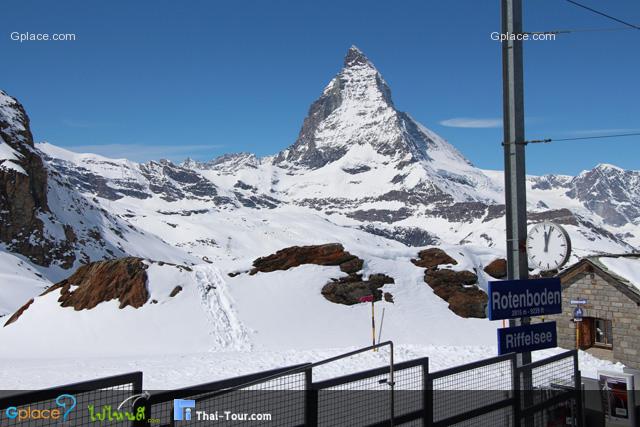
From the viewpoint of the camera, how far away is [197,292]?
30.2 meters

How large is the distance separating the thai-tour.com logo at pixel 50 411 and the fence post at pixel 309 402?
101 inches

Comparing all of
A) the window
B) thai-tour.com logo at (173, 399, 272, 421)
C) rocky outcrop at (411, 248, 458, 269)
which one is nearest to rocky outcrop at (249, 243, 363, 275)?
rocky outcrop at (411, 248, 458, 269)

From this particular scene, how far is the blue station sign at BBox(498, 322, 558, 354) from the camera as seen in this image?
8547 mm

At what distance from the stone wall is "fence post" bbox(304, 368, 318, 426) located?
1976 centimetres

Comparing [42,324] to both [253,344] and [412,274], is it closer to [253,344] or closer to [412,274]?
[253,344]

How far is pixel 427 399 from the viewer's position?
760 centimetres

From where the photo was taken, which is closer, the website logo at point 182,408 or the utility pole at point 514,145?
the website logo at point 182,408

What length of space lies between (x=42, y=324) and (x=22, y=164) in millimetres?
91251

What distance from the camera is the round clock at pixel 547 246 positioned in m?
9.21

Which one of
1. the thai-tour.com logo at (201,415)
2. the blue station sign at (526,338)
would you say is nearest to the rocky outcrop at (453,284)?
the blue station sign at (526,338)

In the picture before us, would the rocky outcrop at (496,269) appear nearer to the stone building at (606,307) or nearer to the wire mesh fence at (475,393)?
the stone building at (606,307)

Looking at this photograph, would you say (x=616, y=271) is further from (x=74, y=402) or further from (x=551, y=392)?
(x=74, y=402)

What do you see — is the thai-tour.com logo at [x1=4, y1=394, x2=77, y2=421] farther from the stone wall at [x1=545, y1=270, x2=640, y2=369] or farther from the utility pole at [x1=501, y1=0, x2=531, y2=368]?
the stone wall at [x1=545, y1=270, x2=640, y2=369]

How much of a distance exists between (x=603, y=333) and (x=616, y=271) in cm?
267
